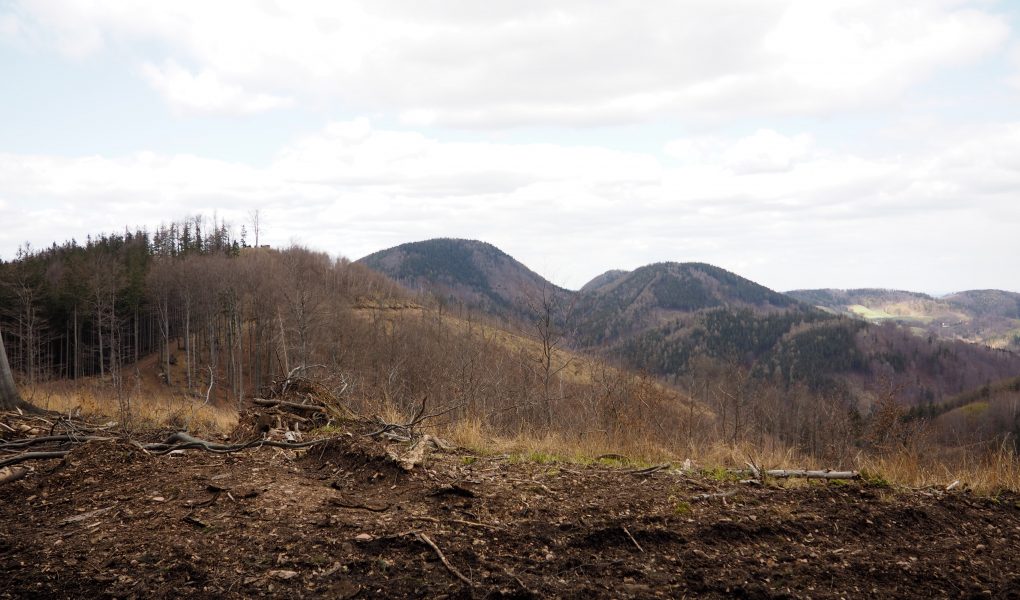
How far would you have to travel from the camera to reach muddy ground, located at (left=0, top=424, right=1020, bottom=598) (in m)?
3.34

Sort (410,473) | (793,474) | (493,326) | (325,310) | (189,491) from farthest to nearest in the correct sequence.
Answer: (493,326) < (325,310) < (793,474) < (410,473) < (189,491)

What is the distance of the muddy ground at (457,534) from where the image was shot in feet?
11.0

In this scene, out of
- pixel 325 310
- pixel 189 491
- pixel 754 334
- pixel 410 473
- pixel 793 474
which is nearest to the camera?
pixel 189 491

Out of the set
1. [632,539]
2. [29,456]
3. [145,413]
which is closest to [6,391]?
[145,413]

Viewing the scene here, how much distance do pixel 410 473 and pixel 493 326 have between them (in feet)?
299

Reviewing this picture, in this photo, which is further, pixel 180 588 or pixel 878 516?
pixel 878 516

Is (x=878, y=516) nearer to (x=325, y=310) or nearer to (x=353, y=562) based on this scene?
(x=353, y=562)

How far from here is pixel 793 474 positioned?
18.8 feet

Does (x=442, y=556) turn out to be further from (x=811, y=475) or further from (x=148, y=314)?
(x=148, y=314)

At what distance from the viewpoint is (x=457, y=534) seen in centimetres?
394

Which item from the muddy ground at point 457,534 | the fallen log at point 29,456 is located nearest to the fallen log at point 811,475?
the muddy ground at point 457,534

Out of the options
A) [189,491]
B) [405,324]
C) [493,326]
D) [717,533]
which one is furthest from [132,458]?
[493,326]

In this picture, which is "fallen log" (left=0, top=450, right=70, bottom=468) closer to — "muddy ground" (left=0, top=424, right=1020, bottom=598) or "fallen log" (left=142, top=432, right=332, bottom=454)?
"muddy ground" (left=0, top=424, right=1020, bottom=598)

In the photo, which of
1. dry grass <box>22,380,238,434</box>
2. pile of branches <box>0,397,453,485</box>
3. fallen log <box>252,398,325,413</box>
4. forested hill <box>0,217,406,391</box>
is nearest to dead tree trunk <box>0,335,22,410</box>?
dry grass <box>22,380,238,434</box>
